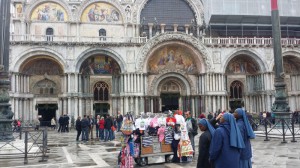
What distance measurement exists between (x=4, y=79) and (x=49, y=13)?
2114 cm

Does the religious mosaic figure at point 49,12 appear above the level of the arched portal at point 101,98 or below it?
above

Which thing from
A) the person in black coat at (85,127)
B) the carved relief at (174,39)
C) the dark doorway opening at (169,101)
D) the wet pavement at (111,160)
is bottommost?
the wet pavement at (111,160)

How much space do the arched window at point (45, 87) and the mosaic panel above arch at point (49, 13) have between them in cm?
690

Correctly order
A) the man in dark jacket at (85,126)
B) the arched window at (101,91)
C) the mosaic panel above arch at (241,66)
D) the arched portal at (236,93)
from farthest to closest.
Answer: the arched portal at (236,93) < the mosaic panel above arch at (241,66) < the arched window at (101,91) < the man in dark jacket at (85,126)

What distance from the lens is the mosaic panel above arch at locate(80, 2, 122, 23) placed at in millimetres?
35219

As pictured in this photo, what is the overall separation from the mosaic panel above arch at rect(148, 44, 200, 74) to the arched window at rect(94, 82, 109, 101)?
539 cm

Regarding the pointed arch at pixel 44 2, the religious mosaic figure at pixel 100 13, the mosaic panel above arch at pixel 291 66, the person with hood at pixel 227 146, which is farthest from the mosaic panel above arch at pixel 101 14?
the person with hood at pixel 227 146

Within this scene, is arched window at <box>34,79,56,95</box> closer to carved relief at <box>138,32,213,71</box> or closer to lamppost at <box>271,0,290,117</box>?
carved relief at <box>138,32,213,71</box>

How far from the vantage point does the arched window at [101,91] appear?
34844mm

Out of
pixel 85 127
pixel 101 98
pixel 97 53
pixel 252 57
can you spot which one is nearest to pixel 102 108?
pixel 101 98

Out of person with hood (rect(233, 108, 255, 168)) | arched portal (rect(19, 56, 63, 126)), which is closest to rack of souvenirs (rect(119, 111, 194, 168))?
person with hood (rect(233, 108, 255, 168))

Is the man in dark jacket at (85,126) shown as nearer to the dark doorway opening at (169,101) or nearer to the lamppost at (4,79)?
the lamppost at (4,79)

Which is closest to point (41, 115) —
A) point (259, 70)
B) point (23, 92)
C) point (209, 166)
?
point (23, 92)

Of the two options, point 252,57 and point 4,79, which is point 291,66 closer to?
point 252,57
